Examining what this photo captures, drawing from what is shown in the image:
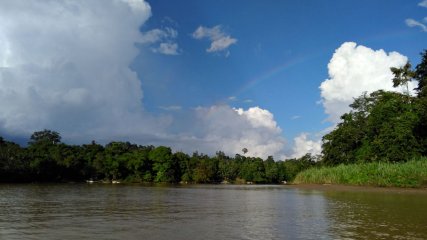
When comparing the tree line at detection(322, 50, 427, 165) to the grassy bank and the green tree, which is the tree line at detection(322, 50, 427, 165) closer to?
the grassy bank

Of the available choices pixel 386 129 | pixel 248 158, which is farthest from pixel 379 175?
pixel 248 158

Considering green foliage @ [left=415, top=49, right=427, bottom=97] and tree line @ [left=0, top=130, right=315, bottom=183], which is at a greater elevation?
green foliage @ [left=415, top=49, right=427, bottom=97]

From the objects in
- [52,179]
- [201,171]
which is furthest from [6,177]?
[201,171]

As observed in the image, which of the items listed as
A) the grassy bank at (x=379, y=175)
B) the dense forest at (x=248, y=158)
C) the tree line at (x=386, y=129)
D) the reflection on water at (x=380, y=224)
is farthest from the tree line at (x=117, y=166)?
the reflection on water at (x=380, y=224)

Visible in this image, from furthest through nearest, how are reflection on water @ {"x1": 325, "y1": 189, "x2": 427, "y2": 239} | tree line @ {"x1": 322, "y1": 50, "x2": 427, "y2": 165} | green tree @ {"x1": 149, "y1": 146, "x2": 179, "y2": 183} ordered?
green tree @ {"x1": 149, "y1": 146, "x2": 179, "y2": 183} < tree line @ {"x1": 322, "y1": 50, "x2": 427, "y2": 165} < reflection on water @ {"x1": 325, "y1": 189, "x2": 427, "y2": 239}

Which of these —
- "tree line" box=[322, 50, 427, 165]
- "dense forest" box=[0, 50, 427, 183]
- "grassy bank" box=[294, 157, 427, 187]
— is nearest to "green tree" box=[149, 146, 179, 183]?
"dense forest" box=[0, 50, 427, 183]

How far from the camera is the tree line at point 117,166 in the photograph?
98.9 m

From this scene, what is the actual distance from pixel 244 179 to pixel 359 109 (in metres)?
72.0

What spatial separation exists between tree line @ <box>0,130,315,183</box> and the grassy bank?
52353mm

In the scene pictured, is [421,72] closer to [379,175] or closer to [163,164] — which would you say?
[379,175]

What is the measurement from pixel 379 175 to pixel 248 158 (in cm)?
12106

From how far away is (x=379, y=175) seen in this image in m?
54.2

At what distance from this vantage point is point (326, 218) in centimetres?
2047

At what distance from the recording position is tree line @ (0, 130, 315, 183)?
324 ft
